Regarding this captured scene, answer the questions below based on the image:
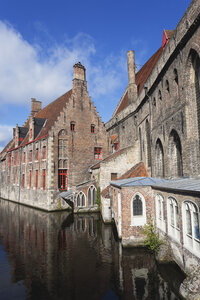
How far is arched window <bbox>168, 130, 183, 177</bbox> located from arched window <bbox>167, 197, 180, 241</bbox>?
2.99 meters

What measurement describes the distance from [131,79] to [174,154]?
12340 mm

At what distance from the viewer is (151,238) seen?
32.4ft

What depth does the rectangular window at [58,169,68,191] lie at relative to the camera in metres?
22.3

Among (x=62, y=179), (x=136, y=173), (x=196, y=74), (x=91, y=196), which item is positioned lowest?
(x=91, y=196)

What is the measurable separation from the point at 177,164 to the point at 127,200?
3.40 meters

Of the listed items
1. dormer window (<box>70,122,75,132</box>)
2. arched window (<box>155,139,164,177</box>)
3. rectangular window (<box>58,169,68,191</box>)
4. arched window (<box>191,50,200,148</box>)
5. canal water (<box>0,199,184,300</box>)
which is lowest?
canal water (<box>0,199,184,300</box>)

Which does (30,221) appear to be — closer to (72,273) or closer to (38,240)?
(38,240)

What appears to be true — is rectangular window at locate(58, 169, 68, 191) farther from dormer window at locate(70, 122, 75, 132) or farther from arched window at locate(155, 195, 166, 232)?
arched window at locate(155, 195, 166, 232)

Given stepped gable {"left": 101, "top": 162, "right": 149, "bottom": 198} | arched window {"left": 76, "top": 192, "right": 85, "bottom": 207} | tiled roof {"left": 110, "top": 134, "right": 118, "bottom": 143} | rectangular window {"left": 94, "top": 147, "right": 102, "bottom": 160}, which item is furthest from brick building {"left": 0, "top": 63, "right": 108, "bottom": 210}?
stepped gable {"left": 101, "top": 162, "right": 149, "bottom": 198}

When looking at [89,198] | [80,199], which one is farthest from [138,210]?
[89,198]

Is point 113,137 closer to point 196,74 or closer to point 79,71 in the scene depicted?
point 79,71

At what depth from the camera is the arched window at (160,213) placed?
377 inches

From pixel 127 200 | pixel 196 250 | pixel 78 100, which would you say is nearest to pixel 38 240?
pixel 127 200

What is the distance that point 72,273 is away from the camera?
7.86 meters
